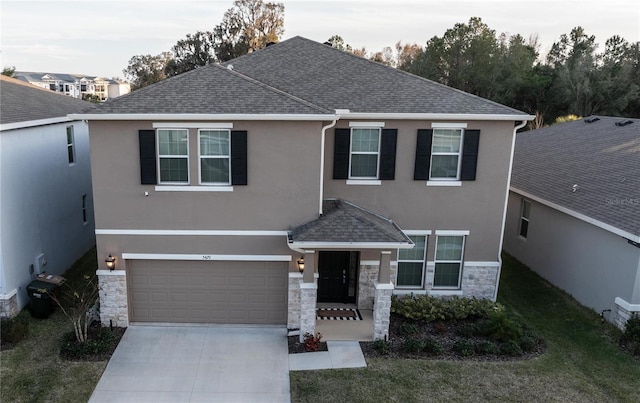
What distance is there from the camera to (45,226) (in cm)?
1347

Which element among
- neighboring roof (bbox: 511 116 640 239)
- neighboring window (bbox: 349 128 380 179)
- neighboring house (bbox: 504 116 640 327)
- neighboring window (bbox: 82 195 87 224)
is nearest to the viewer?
neighboring house (bbox: 504 116 640 327)

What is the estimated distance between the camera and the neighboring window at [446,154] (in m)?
11.9

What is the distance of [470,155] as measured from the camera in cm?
1191

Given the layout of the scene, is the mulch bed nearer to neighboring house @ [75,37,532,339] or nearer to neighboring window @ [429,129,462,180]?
neighboring house @ [75,37,532,339]

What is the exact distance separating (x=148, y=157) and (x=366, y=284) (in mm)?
6645

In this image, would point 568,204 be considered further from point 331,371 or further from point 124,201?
point 124,201

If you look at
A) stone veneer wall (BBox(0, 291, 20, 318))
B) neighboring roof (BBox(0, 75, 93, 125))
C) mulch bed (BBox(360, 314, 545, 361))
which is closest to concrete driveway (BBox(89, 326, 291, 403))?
mulch bed (BBox(360, 314, 545, 361))

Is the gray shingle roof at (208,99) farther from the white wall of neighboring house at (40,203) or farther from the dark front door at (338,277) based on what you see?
the dark front door at (338,277)

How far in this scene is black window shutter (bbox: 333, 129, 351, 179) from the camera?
11.8m

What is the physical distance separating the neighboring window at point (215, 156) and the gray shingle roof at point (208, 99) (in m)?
0.63

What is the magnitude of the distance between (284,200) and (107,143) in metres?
4.37

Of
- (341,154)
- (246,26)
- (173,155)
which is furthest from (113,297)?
(246,26)

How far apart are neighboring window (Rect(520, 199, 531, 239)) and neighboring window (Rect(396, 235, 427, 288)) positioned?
18.6 feet

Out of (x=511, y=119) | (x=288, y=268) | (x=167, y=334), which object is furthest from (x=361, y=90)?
(x=167, y=334)
